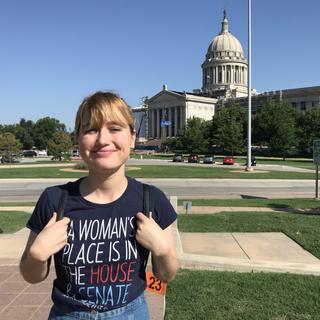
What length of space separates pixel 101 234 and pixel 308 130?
239 feet

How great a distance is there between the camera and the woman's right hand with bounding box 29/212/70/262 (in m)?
2.12

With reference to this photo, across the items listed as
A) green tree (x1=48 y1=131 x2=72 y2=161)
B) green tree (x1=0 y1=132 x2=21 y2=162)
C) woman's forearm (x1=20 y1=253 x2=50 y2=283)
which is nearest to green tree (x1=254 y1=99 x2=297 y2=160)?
green tree (x1=48 y1=131 x2=72 y2=161)

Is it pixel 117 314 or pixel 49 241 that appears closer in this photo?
pixel 49 241

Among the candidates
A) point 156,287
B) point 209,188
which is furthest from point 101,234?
point 209,188

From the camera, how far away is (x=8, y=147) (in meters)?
63.8

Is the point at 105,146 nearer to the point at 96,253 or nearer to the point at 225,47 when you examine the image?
the point at 96,253

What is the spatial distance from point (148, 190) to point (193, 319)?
10.3 ft

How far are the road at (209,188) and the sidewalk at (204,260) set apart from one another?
1150 cm

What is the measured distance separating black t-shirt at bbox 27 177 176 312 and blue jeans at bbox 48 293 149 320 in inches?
0.9

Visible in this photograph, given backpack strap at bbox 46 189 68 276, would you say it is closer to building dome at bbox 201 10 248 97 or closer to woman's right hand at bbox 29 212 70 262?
woman's right hand at bbox 29 212 70 262

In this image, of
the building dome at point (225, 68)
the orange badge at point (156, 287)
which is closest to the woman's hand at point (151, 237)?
the orange badge at point (156, 287)

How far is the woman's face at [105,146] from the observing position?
2256 millimetres

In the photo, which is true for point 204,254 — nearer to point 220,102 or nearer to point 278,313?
point 278,313

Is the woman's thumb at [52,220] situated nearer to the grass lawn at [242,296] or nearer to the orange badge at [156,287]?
the orange badge at [156,287]
